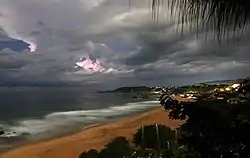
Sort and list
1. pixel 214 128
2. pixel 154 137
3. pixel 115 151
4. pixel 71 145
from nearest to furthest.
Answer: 1. pixel 214 128
2. pixel 115 151
3. pixel 154 137
4. pixel 71 145

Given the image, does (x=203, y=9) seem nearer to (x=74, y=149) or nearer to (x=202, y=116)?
(x=202, y=116)

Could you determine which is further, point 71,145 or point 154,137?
point 71,145

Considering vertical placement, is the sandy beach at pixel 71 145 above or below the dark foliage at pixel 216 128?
below

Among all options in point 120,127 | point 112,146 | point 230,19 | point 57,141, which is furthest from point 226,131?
point 120,127

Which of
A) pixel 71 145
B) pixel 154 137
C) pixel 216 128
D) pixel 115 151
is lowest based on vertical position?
pixel 71 145

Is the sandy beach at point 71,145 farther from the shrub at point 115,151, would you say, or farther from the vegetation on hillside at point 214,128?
the vegetation on hillside at point 214,128

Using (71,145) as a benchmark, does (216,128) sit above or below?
above

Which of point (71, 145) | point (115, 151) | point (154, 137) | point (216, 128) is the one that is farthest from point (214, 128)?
point (71, 145)

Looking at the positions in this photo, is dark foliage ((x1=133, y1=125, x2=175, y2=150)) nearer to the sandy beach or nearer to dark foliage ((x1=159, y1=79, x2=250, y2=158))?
the sandy beach

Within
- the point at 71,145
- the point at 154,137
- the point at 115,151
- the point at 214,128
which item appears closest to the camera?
the point at 214,128

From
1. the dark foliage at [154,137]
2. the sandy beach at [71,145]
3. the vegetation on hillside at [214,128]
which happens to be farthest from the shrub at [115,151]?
the sandy beach at [71,145]

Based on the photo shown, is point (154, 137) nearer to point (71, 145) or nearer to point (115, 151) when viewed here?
point (115, 151)
